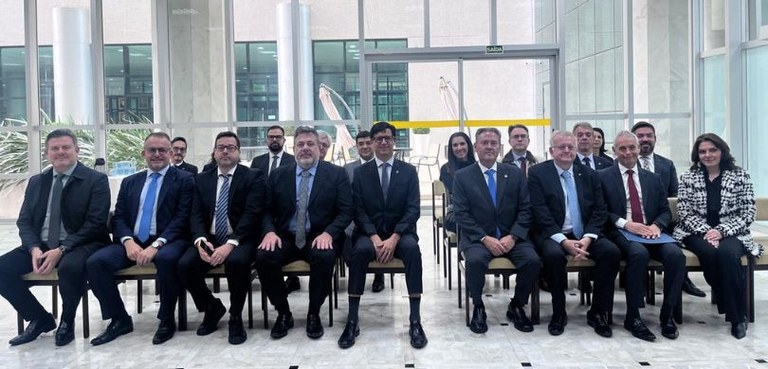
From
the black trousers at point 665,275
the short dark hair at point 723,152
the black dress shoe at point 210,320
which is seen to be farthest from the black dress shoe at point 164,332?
the short dark hair at point 723,152

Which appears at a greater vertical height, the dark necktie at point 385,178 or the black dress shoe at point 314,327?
the dark necktie at point 385,178

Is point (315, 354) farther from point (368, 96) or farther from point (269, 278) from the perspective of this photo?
point (368, 96)

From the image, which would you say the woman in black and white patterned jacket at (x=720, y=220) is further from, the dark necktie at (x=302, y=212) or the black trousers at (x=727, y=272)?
the dark necktie at (x=302, y=212)

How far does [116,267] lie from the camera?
159 inches

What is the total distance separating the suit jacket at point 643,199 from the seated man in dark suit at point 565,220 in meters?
0.09

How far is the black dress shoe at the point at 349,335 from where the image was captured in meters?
3.85

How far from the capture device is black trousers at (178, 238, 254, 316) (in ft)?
13.3

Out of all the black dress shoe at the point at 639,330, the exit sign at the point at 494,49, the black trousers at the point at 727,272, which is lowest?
the black dress shoe at the point at 639,330

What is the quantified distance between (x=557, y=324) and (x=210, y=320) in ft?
7.60

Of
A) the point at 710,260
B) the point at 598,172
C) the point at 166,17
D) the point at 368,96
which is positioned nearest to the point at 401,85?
the point at 368,96

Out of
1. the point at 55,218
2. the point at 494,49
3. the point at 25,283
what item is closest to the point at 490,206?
the point at 55,218

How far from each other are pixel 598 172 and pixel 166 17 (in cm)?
→ 774

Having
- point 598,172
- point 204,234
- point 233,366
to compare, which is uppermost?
point 598,172

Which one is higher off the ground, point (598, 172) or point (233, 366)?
point (598, 172)
